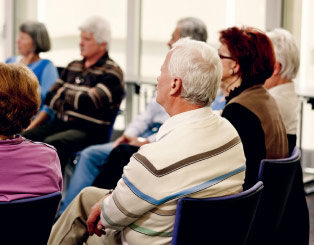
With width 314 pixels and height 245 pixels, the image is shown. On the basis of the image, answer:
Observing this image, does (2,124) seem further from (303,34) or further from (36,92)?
(303,34)

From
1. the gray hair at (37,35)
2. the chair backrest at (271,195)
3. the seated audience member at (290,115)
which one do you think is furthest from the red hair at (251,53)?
the gray hair at (37,35)

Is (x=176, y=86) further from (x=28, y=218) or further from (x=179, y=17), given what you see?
(x=179, y=17)

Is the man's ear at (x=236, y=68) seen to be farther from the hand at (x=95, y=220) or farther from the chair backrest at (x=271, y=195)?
the hand at (x=95, y=220)

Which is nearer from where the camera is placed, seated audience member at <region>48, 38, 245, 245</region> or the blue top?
seated audience member at <region>48, 38, 245, 245</region>

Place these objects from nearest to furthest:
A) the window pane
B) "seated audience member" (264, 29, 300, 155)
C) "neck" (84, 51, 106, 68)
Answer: "seated audience member" (264, 29, 300, 155), "neck" (84, 51, 106, 68), the window pane

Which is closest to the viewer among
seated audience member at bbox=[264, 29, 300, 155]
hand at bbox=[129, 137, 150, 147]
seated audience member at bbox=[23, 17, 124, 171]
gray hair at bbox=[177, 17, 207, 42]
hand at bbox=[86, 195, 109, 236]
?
hand at bbox=[86, 195, 109, 236]

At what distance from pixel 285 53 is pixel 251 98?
3.07 feet

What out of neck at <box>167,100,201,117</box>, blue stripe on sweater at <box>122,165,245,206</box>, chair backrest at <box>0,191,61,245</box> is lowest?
chair backrest at <box>0,191,61,245</box>

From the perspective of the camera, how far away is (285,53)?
12.5 ft

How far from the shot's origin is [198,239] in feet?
7.00

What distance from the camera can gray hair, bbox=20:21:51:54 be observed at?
5512 mm

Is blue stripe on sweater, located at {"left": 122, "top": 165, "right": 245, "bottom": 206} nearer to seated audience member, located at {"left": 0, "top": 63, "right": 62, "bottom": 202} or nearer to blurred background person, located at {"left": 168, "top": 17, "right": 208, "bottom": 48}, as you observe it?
seated audience member, located at {"left": 0, "top": 63, "right": 62, "bottom": 202}

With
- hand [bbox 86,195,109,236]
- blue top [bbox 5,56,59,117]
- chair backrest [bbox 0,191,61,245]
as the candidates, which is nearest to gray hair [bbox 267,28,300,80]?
hand [bbox 86,195,109,236]

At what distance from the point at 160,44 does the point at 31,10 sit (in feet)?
6.02
